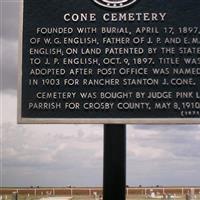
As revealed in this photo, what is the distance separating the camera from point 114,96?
31.1ft

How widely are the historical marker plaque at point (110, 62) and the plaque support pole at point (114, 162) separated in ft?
1.51

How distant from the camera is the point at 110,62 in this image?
31.4ft

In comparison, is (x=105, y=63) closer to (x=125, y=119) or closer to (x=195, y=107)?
(x=125, y=119)

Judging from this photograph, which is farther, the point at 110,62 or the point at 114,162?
the point at 114,162

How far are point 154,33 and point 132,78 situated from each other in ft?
2.86

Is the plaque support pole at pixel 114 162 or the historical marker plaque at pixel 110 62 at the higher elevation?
the historical marker plaque at pixel 110 62

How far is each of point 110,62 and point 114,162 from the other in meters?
1.71

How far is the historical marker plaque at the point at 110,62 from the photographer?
9.45 meters

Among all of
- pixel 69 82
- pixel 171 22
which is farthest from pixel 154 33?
pixel 69 82

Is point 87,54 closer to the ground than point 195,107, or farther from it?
farther from it

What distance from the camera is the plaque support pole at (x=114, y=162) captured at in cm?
972

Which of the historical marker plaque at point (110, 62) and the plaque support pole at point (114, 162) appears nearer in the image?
the historical marker plaque at point (110, 62)

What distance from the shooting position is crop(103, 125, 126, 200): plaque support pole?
972 centimetres

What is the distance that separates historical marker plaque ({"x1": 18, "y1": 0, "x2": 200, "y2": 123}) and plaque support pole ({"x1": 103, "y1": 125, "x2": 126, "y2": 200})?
18.1 inches
